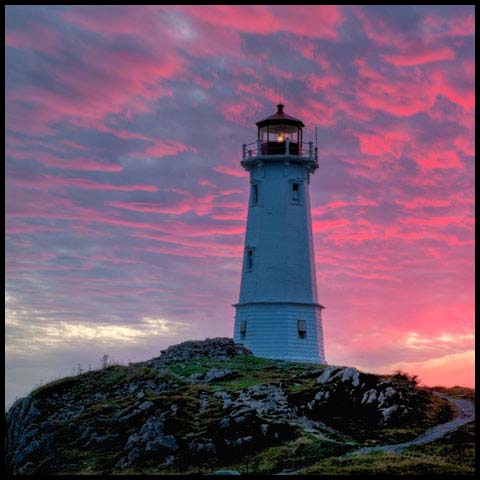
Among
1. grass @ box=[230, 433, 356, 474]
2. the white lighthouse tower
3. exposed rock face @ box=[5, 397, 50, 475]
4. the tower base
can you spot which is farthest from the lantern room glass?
grass @ box=[230, 433, 356, 474]

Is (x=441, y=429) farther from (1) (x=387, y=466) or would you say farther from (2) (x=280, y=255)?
(2) (x=280, y=255)

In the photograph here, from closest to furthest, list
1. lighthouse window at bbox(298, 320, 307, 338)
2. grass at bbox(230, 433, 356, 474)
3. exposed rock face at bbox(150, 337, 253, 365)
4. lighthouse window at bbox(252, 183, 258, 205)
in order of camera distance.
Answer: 1. grass at bbox(230, 433, 356, 474)
2. exposed rock face at bbox(150, 337, 253, 365)
3. lighthouse window at bbox(298, 320, 307, 338)
4. lighthouse window at bbox(252, 183, 258, 205)

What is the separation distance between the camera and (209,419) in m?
35.5

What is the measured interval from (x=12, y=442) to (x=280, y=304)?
1946 centimetres

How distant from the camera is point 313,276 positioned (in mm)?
55438

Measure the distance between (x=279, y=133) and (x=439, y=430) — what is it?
93.4ft

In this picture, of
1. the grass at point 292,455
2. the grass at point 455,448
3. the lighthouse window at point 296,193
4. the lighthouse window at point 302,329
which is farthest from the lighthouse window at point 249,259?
the grass at point 455,448

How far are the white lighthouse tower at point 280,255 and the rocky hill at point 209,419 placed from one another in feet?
23.9

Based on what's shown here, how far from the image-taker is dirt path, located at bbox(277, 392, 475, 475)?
31000mm

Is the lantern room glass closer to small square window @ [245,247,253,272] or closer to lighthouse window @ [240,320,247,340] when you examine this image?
small square window @ [245,247,253,272]

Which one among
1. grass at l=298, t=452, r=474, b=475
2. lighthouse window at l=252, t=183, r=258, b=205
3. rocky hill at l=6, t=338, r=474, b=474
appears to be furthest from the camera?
lighthouse window at l=252, t=183, r=258, b=205

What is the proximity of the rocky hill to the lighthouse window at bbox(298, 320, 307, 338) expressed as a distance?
24.1 ft

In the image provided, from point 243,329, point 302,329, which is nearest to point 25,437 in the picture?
point 243,329

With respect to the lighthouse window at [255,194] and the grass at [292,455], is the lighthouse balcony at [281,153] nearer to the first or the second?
the lighthouse window at [255,194]
